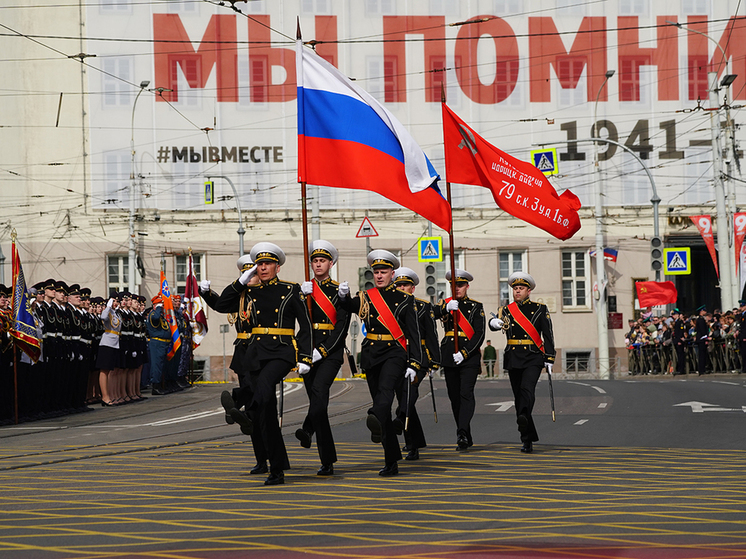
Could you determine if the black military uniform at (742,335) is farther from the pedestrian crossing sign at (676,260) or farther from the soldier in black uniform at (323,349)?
the soldier in black uniform at (323,349)

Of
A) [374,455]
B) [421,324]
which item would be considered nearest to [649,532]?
[421,324]

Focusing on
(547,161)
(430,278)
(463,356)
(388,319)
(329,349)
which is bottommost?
(463,356)

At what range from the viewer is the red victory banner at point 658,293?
133 ft

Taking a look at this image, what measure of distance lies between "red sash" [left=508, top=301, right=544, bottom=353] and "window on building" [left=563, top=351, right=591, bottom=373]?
3557cm

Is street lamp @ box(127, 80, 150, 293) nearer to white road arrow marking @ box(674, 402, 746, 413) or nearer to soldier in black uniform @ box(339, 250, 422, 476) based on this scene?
white road arrow marking @ box(674, 402, 746, 413)

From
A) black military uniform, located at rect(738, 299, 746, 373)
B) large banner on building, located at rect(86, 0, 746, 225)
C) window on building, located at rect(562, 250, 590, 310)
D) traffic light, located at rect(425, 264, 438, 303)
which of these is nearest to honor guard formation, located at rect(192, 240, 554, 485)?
black military uniform, located at rect(738, 299, 746, 373)

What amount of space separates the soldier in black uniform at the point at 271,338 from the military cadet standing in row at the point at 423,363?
1.48m

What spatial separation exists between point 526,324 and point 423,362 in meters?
1.96

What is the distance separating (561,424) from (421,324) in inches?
218

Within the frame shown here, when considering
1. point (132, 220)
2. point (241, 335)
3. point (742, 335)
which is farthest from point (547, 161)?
point (241, 335)

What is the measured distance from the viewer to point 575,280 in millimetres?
51312

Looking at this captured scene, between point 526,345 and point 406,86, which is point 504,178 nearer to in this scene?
point 526,345

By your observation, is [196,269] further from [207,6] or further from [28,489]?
[28,489]

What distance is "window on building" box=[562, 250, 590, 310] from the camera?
51125 mm
